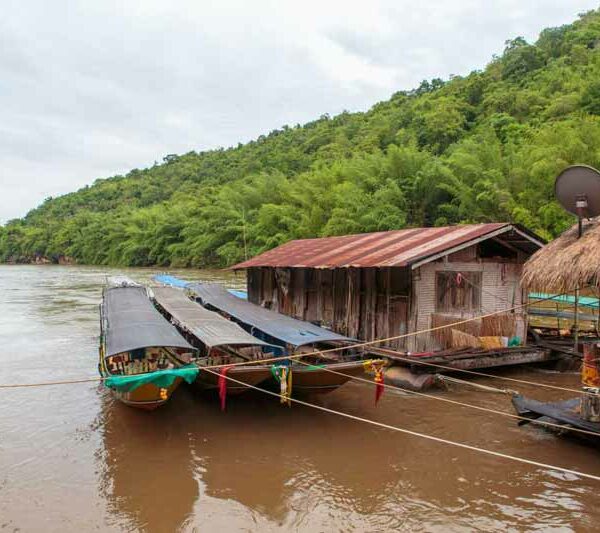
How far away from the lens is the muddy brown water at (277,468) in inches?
242

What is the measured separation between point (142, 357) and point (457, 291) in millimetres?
7161

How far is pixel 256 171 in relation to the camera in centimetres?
7006

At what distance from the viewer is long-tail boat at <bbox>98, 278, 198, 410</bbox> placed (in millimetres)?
7949

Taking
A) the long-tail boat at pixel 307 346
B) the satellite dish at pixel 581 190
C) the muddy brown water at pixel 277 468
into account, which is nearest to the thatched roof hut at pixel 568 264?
the satellite dish at pixel 581 190

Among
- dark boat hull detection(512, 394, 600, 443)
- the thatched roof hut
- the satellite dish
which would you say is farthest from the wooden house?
dark boat hull detection(512, 394, 600, 443)

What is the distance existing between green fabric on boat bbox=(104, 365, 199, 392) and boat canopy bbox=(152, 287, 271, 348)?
2.77 ft

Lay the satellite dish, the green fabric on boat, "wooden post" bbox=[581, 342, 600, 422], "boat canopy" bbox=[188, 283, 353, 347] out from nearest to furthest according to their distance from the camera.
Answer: "wooden post" bbox=[581, 342, 600, 422] < the satellite dish < the green fabric on boat < "boat canopy" bbox=[188, 283, 353, 347]

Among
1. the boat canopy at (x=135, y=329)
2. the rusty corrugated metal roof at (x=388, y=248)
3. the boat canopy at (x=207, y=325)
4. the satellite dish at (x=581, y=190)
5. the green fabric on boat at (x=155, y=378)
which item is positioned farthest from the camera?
the rusty corrugated metal roof at (x=388, y=248)

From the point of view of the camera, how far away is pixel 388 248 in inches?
508

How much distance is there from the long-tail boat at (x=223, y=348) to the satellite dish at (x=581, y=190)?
5.30 meters

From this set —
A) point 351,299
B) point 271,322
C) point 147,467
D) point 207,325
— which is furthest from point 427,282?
point 147,467

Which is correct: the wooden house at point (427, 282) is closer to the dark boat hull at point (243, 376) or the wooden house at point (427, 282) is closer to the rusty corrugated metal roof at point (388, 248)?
the rusty corrugated metal roof at point (388, 248)

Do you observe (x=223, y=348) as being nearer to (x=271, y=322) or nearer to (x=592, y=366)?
(x=271, y=322)

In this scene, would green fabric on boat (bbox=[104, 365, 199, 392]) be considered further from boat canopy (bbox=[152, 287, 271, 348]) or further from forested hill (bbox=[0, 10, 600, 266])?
forested hill (bbox=[0, 10, 600, 266])
